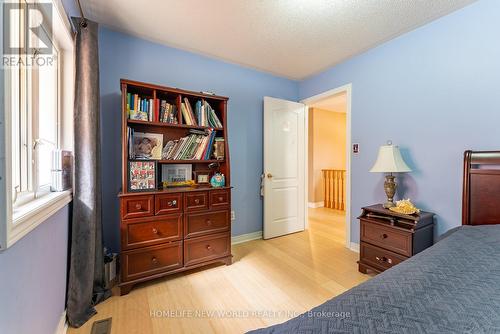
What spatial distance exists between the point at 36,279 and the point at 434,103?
306 cm

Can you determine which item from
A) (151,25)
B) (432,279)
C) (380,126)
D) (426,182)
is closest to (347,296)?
(432,279)

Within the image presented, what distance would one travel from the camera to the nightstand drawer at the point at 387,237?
71.0 inches

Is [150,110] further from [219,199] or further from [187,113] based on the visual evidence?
[219,199]

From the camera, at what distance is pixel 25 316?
875 millimetres

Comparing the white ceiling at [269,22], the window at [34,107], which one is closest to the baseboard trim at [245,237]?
the window at [34,107]

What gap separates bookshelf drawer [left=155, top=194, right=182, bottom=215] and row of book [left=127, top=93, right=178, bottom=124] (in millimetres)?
728

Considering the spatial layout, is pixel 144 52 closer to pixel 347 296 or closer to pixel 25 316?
pixel 25 316

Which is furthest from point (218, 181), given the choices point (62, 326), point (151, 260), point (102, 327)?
point (62, 326)

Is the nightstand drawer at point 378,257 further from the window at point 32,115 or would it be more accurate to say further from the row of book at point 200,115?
the window at point 32,115

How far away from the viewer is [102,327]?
1429mm

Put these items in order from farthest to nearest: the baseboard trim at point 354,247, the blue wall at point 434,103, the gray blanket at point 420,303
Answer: the baseboard trim at point 354,247 → the blue wall at point 434,103 → the gray blanket at point 420,303

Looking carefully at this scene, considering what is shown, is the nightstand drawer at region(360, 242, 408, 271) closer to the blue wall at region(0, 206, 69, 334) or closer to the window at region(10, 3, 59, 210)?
the blue wall at region(0, 206, 69, 334)

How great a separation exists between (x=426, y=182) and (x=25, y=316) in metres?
2.87

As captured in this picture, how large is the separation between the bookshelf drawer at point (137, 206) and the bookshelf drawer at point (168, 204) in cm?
5
